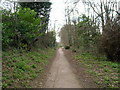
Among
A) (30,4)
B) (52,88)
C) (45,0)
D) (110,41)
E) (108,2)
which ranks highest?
(45,0)

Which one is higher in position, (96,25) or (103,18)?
(103,18)

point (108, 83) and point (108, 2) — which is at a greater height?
point (108, 2)

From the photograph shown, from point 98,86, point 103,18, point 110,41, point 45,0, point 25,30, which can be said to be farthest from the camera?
point 45,0

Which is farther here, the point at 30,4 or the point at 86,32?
the point at 30,4

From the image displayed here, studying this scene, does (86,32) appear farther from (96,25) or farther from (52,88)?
(52,88)

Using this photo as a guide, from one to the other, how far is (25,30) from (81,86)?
8.20 meters

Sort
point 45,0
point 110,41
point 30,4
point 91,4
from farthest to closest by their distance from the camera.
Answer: point 45,0
point 30,4
point 91,4
point 110,41

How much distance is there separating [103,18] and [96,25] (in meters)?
1.22

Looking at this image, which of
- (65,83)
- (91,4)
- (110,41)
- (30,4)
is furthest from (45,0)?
(65,83)

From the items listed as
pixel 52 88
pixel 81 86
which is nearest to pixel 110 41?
pixel 81 86

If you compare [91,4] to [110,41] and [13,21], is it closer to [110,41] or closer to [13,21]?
[110,41]

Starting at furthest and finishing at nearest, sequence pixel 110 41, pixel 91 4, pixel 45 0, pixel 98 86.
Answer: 1. pixel 45 0
2. pixel 91 4
3. pixel 110 41
4. pixel 98 86

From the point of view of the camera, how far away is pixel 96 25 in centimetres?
1310

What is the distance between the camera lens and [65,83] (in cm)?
576
